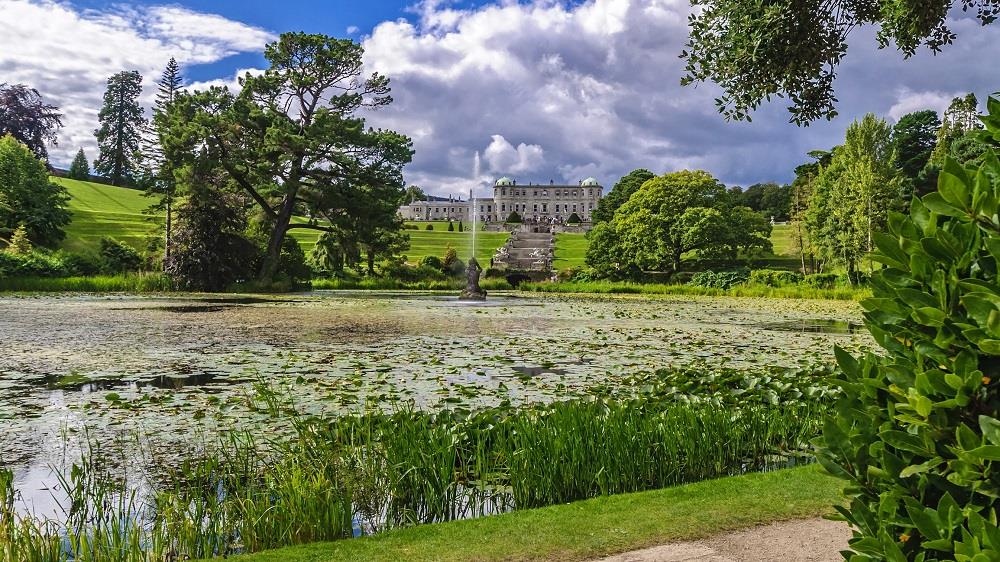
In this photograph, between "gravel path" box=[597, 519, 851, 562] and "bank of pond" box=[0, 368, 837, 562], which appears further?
"bank of pond" box=[0, 368, 837, 562]

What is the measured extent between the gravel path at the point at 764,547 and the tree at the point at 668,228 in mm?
40626

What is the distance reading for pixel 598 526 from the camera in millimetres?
4043

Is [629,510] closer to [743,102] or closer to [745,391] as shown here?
[745,391]

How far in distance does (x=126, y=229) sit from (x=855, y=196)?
51086 millimetres

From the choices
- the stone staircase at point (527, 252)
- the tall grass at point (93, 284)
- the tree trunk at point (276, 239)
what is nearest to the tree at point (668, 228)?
the stone staircase at point (527, 252)

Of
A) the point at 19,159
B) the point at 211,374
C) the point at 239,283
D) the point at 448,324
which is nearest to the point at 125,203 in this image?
the point at 19,159

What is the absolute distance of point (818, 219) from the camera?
45625 mm

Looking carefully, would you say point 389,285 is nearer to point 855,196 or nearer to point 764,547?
point 855,196

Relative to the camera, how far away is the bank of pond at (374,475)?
12.4 feet

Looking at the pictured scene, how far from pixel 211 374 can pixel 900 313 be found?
345 inches

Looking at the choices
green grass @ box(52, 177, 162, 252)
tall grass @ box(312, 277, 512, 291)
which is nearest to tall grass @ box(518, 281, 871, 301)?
tall grass @ box(312, 277, 512, 291)

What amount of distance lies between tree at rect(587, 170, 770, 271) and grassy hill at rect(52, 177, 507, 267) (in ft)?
44.3

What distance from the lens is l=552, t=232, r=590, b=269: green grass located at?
6072 centimetres

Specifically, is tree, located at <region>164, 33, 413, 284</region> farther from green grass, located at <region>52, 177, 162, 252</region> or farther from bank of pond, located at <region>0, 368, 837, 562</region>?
bank of pond, located at <region>0, 368, 837, 562</region>
